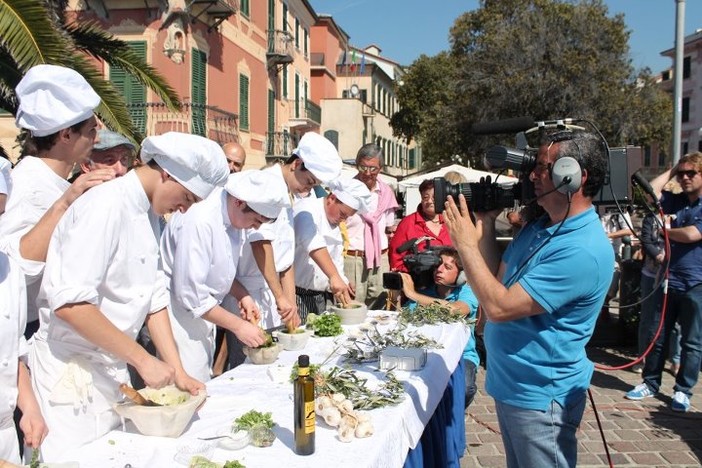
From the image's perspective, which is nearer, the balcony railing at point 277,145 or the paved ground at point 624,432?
the paved ground at point 624,432

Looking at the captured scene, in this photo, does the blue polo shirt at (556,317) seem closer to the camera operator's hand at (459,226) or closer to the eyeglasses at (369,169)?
the camera operator's hand at (459,226)

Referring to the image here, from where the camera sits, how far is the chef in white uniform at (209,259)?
277 centimetres

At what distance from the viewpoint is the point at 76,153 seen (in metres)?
2.47

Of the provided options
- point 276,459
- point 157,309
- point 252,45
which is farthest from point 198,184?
point 252,45

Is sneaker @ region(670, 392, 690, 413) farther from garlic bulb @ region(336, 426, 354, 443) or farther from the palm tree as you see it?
the palm tree

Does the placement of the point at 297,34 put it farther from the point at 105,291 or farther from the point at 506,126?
the point at 105,291

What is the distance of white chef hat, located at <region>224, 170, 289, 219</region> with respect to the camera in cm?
285

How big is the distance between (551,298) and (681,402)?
10.9ft

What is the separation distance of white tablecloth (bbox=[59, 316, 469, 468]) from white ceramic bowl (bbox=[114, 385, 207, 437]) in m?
0.03

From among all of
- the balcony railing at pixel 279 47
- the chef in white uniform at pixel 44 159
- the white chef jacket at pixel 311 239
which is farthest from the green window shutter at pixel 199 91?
the chef in white uniform at pixel 44 159

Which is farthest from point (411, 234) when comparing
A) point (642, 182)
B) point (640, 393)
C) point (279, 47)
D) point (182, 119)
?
point (279, 47)

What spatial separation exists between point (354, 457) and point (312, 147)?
2112 mm

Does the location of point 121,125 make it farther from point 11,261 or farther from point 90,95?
point 11,261

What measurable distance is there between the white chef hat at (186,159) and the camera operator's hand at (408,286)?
7.12 feet
